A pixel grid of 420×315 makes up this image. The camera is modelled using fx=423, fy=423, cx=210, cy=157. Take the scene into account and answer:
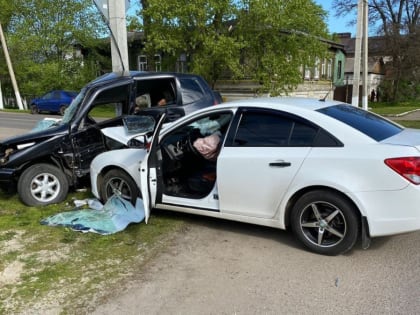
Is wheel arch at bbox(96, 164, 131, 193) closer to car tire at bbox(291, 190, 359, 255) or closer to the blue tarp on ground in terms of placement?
the blue tarp on ground

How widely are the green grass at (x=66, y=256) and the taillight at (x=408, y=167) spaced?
2.57m

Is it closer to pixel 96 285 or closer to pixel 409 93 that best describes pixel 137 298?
pixel 96 285

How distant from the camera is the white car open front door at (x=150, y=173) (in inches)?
190

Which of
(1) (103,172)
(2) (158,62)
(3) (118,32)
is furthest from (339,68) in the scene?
(1) (103,172)

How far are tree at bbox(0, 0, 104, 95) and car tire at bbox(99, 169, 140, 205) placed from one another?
1172 inches

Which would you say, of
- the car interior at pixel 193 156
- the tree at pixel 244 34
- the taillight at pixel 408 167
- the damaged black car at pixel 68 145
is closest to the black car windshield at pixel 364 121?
the taillight at pixel 408 167

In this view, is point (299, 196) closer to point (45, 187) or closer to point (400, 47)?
point (45, 187)

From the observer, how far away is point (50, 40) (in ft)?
109

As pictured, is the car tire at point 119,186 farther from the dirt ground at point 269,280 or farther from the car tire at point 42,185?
the dirt ground at point 269,280

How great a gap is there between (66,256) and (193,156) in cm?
206

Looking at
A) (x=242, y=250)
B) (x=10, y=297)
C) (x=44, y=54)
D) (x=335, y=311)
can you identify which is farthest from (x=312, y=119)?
(x=44, y=54)

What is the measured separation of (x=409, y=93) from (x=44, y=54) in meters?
34.7

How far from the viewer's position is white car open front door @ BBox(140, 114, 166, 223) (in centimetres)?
483

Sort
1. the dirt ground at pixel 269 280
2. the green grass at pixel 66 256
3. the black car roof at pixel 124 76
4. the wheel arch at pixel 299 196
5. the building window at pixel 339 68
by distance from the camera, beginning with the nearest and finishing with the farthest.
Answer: the dirt ground at pixel 269 280 < the green grass at pixel 66 256 < the wheel arch at pixel 299 196 < the black car roof at pixel 124 76 < the building window at pixel 339 68
